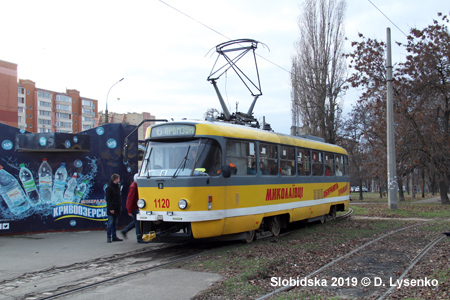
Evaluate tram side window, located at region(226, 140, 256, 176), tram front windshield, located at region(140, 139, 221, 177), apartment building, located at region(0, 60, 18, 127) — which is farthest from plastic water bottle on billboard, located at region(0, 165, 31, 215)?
apartment building, located at region(0, 60, 18, 127)

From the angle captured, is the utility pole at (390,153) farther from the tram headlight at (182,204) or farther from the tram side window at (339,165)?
the tram headlight at (182,204)

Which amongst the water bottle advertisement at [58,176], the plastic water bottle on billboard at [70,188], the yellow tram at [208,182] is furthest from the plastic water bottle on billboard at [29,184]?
the yellow tram at [208,182]

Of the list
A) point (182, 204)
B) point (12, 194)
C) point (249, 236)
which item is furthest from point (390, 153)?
point (12, 194)

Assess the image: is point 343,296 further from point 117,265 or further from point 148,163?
point 148,163

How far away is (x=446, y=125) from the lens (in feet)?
91.5

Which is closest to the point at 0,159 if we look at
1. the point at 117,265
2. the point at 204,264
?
the point at 117,265

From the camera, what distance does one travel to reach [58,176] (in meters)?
12.6

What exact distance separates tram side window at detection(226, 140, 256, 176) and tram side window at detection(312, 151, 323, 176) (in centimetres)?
454

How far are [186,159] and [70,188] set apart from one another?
5.22 metres

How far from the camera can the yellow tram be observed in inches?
358

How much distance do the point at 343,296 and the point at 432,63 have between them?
23.8 m

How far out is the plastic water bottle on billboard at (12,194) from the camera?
38.7ft

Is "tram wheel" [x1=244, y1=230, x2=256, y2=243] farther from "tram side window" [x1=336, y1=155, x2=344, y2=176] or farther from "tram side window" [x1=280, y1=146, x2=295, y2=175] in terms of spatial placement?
"tram side window" [x1=336, y1=155, x2=344, y2=176]

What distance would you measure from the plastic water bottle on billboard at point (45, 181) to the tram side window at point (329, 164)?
9.61 meters
